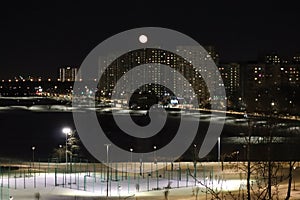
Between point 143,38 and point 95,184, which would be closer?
point 95,184

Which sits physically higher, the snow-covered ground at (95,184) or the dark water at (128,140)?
the dark water at (128,140)

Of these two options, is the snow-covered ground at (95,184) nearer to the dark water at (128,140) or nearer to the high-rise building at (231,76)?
the dark water at (128,140)

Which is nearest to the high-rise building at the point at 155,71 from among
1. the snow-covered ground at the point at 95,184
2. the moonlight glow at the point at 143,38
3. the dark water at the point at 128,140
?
the moonlight glow at the point at 143,38

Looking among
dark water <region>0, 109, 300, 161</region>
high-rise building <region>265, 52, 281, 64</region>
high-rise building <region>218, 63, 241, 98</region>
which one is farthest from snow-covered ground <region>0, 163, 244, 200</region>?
high-rise building <region>265, 52, 281, 64</region>

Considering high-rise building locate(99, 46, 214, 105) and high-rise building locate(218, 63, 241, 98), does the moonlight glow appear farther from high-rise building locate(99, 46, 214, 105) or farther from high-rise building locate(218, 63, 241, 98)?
high-rise building locate(218, 63, 241, 98)

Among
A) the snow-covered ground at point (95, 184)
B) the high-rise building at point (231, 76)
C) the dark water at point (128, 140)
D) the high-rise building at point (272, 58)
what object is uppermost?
the high-rise building at point (272, 58)

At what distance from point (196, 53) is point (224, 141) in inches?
1060

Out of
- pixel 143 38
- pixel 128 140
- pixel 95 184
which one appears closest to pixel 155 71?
pixel 143 38

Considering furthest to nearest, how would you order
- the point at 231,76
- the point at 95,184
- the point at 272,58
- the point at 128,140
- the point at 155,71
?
the point at 155,71, the point at 272,58, the point at 231,76, the point at 128,140, the point at 95,184

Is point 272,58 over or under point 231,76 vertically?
over

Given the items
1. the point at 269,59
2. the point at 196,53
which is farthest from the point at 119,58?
the point at 269,59

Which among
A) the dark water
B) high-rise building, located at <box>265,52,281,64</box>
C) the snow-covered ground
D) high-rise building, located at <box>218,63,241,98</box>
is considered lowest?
the snow-covered ground

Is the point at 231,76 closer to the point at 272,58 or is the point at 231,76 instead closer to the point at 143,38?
the point at 272,58

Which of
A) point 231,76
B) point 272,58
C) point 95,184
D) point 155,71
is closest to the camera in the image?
point 95,184
